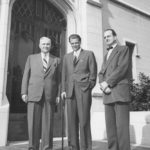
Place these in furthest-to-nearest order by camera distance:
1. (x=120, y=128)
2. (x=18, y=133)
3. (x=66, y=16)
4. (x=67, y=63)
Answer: (x=66, y=16)
(x=18, y=133)
(x=67, y=63)
(x=120, y=128)

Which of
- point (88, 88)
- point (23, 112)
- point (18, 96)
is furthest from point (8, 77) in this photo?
point (88, 88)

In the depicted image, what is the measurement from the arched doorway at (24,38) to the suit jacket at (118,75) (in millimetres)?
3167

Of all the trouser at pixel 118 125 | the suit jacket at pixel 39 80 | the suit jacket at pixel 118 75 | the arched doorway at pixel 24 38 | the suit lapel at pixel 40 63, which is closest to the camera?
the trouser at pixel 118 125

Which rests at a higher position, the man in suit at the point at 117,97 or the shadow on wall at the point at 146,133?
the man in suit at the point at 117,97

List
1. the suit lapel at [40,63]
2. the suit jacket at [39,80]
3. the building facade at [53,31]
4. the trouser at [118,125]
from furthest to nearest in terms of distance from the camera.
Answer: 1. the building facade at [53,31]
2. the suit lapel at [40,63]
3. the suit jacket at [39,80]
4. the trouser at [118,125]

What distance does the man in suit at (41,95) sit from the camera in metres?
3.54

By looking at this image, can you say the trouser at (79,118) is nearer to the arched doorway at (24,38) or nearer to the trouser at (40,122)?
the trouser at (40,122)

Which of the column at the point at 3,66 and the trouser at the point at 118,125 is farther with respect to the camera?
the column at the point at 3,66

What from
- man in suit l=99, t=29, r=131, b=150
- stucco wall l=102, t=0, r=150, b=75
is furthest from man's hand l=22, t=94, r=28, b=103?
stucco wall l=102, t=0, r=150, b=75

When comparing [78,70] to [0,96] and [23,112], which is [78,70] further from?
[23,112]

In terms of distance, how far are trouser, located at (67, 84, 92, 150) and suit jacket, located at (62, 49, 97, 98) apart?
86 mm

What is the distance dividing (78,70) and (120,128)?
3.78ft

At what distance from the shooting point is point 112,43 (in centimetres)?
322

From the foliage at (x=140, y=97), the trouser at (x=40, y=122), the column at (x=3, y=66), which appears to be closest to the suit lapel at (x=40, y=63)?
the trouser at (x=40, y=122)
